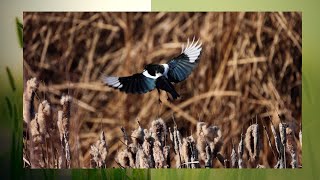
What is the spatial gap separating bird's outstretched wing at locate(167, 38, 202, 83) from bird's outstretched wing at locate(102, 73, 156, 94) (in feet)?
0.40

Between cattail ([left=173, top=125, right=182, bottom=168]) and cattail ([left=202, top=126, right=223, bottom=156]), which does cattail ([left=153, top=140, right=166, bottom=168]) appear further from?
cattail ([left=202, top=126, right=223, bottom=156])

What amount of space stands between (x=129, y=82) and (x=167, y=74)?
0.66 feet

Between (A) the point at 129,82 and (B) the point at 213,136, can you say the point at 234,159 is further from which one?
(A) the point at 129,82

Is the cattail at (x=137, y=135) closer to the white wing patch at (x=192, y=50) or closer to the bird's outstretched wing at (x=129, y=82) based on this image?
the bird's outstretched wing at (x=129, y=82)

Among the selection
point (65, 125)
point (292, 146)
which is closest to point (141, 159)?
point (65, 125)

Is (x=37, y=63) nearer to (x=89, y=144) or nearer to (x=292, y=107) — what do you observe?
(x=89, y=144)

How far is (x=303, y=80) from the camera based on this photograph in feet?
9.18

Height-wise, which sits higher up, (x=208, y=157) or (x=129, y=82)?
(x=129, y=82)

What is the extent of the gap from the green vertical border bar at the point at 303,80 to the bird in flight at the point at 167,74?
0.23 m

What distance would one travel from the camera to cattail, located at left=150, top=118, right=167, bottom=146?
280 cm

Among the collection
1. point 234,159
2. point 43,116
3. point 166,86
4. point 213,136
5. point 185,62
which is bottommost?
point 234,159

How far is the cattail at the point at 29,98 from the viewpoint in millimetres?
2818

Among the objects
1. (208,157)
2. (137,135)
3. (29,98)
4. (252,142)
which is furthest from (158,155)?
(29,98)

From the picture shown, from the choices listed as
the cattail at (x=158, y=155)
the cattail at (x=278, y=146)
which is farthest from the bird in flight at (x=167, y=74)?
the cattail at (x=278, y=146)
